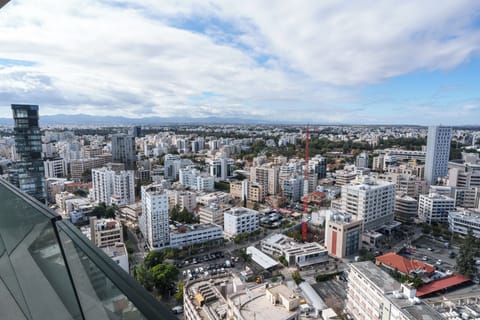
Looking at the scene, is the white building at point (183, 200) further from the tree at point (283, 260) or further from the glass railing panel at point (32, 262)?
the glass railing panel at point (32, 262)

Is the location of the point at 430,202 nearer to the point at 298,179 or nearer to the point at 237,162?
the point at 298,179

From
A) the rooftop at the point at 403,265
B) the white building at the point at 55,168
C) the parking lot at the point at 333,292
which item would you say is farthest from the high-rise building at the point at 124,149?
the rooftop at the point at 403,265

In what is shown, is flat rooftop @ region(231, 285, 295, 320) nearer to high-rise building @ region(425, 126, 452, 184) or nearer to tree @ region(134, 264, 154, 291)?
tree @ region(134, 264, 154, 291)

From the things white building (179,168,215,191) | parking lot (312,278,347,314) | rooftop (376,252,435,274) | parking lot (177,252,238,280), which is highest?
white building (179,168,215,191)

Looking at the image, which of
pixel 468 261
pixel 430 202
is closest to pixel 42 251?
pixel 468 261

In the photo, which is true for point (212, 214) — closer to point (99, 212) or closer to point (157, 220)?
point (157, 220)

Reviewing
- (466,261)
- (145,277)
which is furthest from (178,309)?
(466,261)

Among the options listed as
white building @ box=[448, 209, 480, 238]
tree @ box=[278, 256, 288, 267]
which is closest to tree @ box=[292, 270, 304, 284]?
tree @ box=[278, 256, 288, 267]
